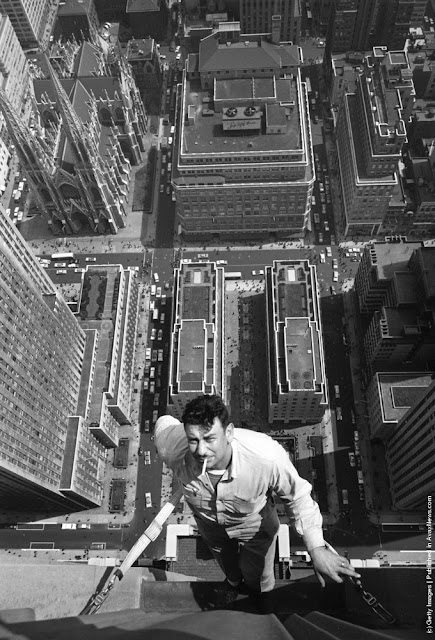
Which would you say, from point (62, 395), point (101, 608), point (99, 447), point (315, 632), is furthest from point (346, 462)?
point (315, 632)

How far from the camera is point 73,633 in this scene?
23.6m

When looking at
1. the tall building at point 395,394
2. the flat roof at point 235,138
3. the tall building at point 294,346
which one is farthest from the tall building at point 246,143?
the tall building at point 395,394

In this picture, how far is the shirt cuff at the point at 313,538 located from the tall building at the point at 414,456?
297ft

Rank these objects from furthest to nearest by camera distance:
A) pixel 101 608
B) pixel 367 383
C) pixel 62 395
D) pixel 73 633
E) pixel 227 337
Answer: pixel 227 337 < pixel 367 383 < pixel 62 395 < pixel 101 608 < pixel 73 633

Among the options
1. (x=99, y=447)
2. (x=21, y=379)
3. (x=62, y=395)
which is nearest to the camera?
(x=21, y=379)

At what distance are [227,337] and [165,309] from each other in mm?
28597

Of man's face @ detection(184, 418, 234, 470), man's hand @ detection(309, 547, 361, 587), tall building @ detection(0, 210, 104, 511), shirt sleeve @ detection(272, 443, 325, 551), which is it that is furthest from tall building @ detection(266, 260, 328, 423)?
man's face @ detection(184, 418, 234, 470)

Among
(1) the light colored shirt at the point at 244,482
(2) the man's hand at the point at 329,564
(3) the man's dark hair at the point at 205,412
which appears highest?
(3) the man's dark hair at the point at 205,412

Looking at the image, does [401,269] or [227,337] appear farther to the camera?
[227,337]

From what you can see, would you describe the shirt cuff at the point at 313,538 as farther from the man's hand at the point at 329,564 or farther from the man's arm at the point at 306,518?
the man's hand at the point at 329,564

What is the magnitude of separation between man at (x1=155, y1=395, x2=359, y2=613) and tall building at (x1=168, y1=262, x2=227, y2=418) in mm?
119050

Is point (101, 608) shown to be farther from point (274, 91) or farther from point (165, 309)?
point (274, 91)

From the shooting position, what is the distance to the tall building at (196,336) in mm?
157875

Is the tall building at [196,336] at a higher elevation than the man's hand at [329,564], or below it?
higher
